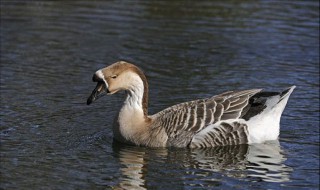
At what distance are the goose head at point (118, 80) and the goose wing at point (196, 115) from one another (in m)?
0.61

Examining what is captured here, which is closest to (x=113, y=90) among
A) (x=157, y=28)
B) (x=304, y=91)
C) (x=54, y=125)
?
(x=54, y=125)

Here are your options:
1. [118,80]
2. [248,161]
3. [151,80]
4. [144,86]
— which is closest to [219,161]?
[248,161]

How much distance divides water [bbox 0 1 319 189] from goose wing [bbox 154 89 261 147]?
0.34 m

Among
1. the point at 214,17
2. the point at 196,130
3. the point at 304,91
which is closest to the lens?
the point at 196,130

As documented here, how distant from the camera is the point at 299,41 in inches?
818

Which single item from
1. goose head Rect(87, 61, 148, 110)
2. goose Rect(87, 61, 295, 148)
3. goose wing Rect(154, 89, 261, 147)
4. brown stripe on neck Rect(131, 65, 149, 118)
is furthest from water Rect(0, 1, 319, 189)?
goose head Rect(87, 61, 148, 110)

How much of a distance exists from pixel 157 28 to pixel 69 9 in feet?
10.8

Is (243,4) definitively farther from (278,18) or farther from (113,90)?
(113,90)

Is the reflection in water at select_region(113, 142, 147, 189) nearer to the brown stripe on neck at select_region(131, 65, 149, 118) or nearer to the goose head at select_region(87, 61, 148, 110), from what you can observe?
the brown stripe on neck at select_region(131, 65, 149, 118)

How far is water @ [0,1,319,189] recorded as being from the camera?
1190 centimetres

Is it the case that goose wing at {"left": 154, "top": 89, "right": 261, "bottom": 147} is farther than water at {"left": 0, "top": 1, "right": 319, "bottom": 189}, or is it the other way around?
goose wing at {"left": 154, "top": 89, "right": 261, "bottom": 147}

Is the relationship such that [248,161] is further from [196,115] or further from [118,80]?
[118,80]

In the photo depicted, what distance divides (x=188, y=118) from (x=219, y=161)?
971 millimetres

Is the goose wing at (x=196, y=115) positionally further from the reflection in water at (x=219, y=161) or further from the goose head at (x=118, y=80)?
the goose head at (x=118, y=80)
